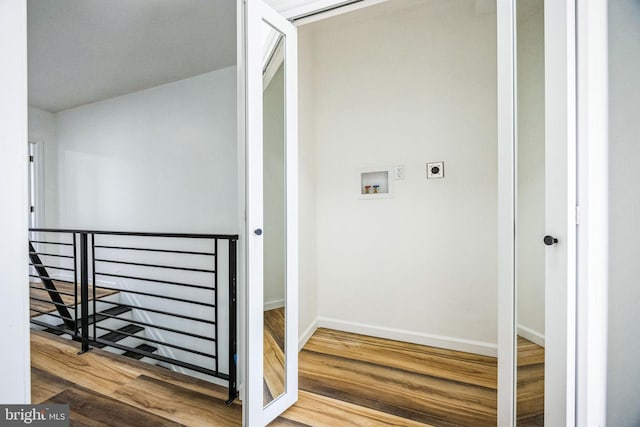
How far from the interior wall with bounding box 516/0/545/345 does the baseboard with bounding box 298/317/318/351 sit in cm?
159

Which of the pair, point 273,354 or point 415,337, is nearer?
point 273,354

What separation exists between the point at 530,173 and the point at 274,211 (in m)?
1.19

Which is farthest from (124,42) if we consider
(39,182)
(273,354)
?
(39,182)

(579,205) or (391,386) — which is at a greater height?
(579,205)

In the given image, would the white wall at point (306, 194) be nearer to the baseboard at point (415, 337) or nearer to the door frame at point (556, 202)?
the baseboard at point (415, 337)

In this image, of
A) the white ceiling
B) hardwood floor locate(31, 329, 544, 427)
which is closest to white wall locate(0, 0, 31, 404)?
hardwood floor locate(31, 329, 544, 427)

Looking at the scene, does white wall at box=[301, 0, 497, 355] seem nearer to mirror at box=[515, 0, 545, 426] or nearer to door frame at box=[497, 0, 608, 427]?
mirror at box=[515, 0, 545, 426]

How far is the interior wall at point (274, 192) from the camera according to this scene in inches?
60.1

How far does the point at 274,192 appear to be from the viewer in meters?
1.58

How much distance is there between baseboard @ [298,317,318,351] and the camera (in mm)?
2296

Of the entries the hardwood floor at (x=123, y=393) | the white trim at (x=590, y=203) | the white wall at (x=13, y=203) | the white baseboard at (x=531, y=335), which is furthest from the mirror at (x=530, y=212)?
the white wall at (x=13, y=203)

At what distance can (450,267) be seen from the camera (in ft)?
7.46

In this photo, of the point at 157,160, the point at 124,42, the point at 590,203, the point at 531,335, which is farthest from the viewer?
the point at 157,160

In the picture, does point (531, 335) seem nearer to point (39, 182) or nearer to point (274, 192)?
point (274, 192)
